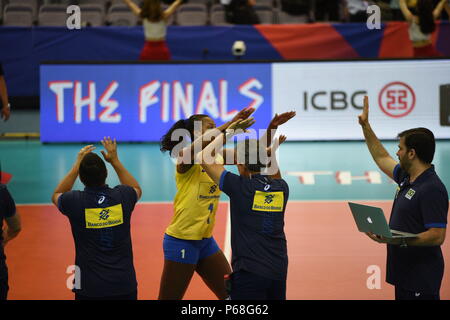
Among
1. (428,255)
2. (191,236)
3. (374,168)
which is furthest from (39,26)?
(428,255)

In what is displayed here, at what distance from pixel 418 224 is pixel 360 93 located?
12.3 metres

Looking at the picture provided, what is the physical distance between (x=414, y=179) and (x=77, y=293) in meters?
2.61

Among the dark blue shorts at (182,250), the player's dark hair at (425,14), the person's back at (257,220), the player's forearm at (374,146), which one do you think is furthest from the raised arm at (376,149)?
the player's dark hair at (425,14)

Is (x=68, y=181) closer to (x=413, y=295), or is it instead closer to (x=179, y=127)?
(x=179, y=127)

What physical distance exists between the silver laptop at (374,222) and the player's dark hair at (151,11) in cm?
1313

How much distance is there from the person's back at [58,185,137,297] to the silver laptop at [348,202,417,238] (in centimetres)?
171

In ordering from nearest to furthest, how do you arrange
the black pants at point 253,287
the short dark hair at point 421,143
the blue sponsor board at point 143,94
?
the black pants at point 253,287 < the short dark hair at point 421,143 < the blue sponsor board at point 143,94

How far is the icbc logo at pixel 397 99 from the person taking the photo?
58.1ft

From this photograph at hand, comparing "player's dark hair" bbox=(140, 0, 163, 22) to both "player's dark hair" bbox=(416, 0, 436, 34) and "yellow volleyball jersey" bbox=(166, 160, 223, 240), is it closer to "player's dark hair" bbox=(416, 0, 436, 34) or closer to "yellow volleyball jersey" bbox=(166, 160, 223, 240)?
"player's dark hair" bbox=(416, 0, 436, 34)

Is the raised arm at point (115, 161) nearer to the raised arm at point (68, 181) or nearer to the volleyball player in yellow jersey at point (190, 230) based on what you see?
the raised arm at point (68, 181)

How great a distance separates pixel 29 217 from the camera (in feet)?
36.9

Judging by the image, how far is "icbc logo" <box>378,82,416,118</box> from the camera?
58.1ft

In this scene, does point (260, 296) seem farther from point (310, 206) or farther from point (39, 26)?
point (39, 26)

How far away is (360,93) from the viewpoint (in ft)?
58.2
